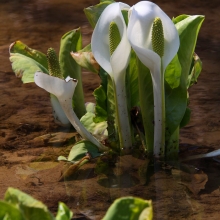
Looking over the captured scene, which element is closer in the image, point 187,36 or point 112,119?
point 187,36

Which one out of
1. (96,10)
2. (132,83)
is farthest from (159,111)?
(96,10)

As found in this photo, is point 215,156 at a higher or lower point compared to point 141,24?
lower

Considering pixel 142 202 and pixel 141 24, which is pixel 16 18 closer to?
pixel 141 24

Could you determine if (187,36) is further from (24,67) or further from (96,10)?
(24,67)

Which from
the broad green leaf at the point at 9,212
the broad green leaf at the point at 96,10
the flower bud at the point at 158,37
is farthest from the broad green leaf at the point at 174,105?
the broad green leaf at the point at 9,212

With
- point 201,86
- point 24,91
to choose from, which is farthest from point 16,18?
point 201,86

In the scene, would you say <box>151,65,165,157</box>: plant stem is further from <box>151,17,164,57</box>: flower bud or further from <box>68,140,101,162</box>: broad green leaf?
<box>68,140,101,162</box>: broad green leaf

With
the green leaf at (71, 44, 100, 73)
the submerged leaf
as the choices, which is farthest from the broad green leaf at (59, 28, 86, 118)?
the submerged leaf
